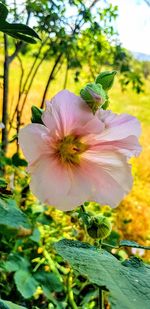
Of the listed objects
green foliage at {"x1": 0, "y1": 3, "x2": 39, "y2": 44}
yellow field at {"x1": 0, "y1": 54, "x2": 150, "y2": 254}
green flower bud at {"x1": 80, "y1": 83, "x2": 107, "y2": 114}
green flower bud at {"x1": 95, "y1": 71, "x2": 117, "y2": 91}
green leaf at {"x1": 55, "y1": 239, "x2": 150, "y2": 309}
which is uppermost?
green foliage at {"x1": 0, "y1": 3, "x2": 39, "y2": 44}

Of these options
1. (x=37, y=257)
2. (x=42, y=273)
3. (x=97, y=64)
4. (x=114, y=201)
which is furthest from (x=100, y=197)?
(x=97, y=64)

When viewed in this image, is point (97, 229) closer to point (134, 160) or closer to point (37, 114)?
point (37, 114)

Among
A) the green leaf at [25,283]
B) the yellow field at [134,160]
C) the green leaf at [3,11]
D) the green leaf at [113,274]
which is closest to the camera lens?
the green leaf at [113,274]

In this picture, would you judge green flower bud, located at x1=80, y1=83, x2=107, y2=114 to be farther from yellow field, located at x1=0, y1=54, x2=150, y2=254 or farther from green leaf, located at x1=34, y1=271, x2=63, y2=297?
yellow field, located at x1=0, y1=54, x2=150, y2=254

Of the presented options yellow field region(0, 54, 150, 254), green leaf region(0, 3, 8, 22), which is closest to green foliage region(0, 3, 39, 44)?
green leaf region(0, 3, 8, 22)

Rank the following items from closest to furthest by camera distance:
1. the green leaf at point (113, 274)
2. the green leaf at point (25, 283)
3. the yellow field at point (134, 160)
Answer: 1. the green leaf at point (113, 274)
2. the green leaf at point (25, 283)
3. the yellow field at point (134, 160)

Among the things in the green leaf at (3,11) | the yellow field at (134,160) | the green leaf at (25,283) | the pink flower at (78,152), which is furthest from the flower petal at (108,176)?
the yellow field at (134,160)

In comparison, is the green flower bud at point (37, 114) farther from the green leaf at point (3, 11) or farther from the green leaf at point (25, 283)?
the green leaf at point (25, 283)
